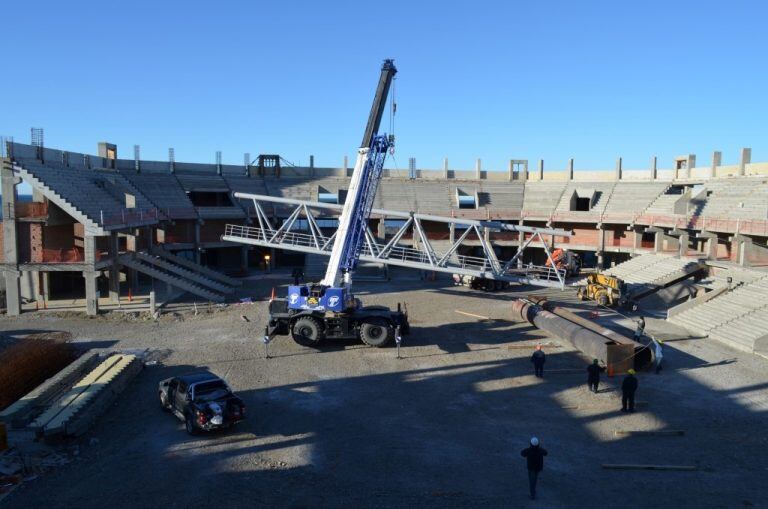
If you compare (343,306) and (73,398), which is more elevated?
(343,306)

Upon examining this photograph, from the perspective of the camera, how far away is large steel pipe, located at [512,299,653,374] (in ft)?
63.1

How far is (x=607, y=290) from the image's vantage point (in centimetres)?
3131

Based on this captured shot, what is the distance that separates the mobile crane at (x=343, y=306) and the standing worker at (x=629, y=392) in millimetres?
9049

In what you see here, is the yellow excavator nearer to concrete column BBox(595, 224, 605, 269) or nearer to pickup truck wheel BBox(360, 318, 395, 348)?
concrete column BBox(595, 224, 605, 269)

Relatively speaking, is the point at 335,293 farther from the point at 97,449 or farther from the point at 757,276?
the point at 757,276

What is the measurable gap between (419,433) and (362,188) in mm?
13006

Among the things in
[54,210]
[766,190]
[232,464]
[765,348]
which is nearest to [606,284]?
[765,348]

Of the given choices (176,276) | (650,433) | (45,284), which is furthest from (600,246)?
(45,284)

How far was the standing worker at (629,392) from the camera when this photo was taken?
15.6 metres

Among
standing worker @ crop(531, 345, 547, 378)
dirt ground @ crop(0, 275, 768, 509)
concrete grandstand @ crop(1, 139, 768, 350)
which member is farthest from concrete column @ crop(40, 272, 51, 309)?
standing worker @ crop(531, 345, 547, 378)

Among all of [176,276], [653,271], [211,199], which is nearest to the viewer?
[176,276]

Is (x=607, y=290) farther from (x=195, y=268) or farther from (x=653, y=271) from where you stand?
(x=195, y=268)

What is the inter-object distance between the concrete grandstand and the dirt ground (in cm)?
745

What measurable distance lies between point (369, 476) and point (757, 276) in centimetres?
2693
